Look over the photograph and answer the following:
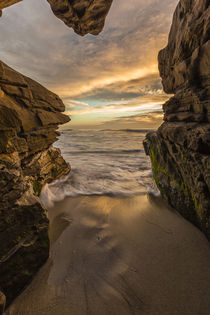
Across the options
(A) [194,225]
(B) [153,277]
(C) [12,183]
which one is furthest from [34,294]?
(A) [194,225]

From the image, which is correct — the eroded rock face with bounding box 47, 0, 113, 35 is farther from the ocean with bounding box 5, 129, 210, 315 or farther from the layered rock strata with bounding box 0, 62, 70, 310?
the ocean with bounding box 5, 129, 210, 315

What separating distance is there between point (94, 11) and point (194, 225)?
13.2 metres

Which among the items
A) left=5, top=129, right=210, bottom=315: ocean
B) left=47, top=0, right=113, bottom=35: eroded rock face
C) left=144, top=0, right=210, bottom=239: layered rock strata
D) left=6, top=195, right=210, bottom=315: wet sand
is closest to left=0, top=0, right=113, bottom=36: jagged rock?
left=47, top=0, right=113, bottom=35: eroded rock face

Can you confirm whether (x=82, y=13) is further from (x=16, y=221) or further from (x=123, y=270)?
(x=123, y=270)

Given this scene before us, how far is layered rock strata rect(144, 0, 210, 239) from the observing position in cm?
349

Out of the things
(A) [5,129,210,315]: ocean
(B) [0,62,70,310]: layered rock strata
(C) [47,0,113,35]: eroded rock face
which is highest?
(C) [47,0,113,35]: eroded rock face

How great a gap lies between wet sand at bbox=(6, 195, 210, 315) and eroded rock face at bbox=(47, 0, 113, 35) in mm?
12145

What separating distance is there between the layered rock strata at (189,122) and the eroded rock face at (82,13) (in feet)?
18.0

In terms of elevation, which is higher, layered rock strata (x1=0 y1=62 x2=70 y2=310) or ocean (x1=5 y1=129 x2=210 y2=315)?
layered rock strata (x1=0 y1=62 x2=70 y2=310)

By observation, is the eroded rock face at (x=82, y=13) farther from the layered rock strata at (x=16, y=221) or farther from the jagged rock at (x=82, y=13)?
the layered rock strata at (x=16, y=221)

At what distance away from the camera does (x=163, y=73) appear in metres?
6.91

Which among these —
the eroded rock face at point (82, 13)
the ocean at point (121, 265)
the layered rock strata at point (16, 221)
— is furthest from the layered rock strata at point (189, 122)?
the eroded rock face at point (82, 13)

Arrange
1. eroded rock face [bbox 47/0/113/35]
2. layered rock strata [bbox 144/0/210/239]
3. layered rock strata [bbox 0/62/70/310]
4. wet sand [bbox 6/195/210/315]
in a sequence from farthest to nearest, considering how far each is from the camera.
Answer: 1. eroded rock face [bbox 47/0/113/35]
2. layered rock strata [bbox 144/0/210/239]
3. layered rock strata [bbox 0/62/70/310]
4. wet sand [bbox 6/195/210/315]

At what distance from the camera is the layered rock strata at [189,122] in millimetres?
3488
